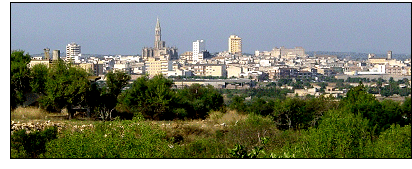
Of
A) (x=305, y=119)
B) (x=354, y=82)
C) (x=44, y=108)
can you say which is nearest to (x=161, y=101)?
(x=44, y=108)

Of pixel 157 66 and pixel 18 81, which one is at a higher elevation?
pixel 157 66

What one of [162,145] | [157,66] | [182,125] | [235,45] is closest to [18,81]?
[182,125]

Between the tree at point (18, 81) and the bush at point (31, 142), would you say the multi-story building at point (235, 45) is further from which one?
the bush at point (31, 142)

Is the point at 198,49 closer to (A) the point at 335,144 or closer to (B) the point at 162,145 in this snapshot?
(A) the point at 335,144

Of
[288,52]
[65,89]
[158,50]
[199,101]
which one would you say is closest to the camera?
[65,89]

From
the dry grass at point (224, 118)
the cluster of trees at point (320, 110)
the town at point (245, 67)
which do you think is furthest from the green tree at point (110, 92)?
the town at point (245, 67)

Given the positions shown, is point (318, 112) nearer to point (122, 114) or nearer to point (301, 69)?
point (122, 114)

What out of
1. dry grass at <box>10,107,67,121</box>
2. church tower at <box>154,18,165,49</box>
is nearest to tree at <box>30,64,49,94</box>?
dry grass at <box>10,107,67,121</box>
